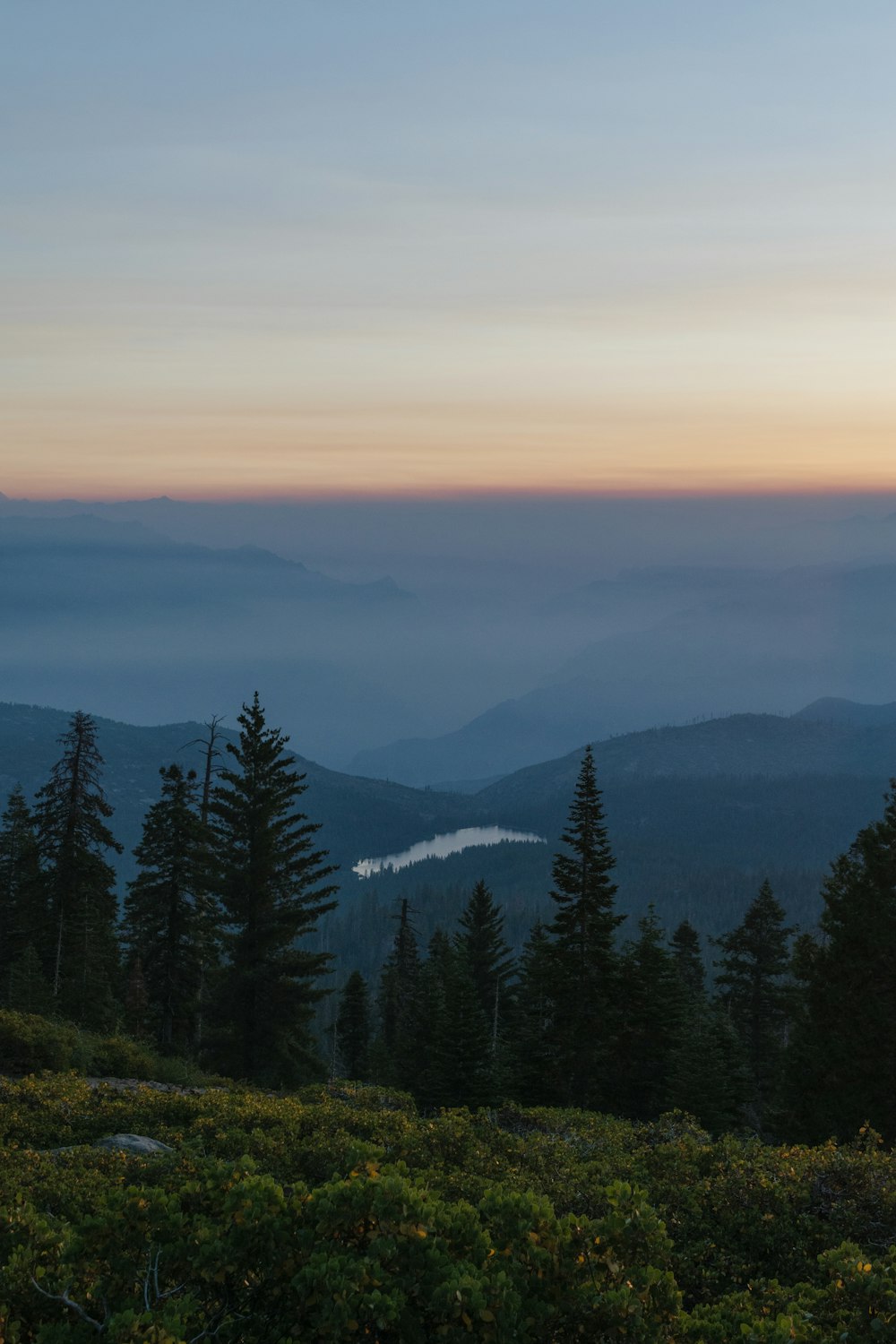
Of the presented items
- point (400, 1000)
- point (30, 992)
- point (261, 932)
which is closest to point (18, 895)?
point (30, 992)

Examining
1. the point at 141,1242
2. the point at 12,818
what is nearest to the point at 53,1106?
the point at 141,1242

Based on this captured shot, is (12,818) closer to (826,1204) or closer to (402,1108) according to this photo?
(402,1108)

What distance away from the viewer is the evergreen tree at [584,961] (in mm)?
37219

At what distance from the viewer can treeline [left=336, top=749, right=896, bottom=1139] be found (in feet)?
94.7

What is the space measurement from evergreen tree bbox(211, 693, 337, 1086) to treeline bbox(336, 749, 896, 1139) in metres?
5.69

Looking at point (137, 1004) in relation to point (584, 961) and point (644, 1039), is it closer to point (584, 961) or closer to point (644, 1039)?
point (584, 961)

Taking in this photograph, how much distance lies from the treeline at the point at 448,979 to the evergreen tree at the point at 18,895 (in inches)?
7.5

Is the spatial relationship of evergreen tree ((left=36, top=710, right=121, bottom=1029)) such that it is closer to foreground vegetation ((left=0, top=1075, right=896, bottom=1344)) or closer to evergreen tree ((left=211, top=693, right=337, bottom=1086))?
evergreen tree ((left=211, top=693, right=337, bottom=1086))

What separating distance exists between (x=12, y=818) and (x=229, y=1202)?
5247cm

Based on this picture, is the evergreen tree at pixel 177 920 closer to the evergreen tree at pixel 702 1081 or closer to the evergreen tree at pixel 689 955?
the evergreen tree at pixel 702 1081

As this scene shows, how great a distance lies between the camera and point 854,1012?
1143 inches

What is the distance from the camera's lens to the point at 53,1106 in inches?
674

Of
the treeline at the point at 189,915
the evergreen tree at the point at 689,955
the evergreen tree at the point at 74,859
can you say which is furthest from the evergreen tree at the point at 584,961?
the evergreen tree at the point at 689,955

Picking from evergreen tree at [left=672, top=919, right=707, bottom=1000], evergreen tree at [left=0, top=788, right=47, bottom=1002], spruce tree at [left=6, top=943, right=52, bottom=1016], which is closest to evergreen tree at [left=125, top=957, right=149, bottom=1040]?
spruce tree at [left=6, top=943, right=52, bottom=1016]
